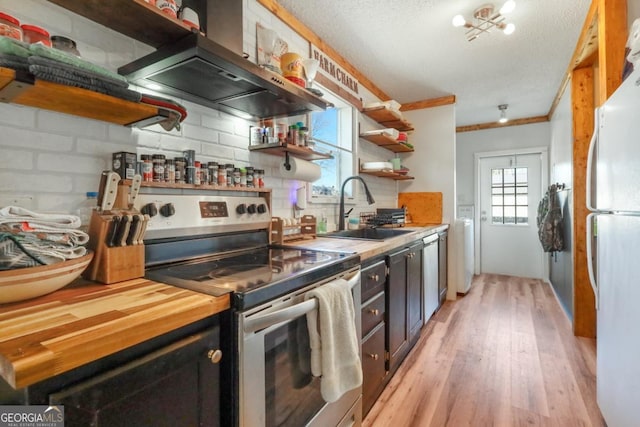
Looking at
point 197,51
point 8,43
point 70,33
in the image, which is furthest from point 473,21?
point 8,43

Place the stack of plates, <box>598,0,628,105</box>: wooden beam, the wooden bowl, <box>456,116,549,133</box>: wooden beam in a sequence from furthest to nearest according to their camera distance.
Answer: <box>456,116,549,133</box>: wooden beam < the stack of plates < <box>598,0,628,105</box>: wooden beam < the wooden bowl

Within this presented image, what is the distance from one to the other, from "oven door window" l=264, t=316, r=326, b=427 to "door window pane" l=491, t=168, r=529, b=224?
15.6ft

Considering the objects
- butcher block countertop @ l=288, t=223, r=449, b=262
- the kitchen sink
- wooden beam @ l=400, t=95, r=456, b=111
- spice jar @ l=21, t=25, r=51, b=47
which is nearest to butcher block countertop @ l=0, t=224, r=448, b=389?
spice jar @ l=21, t=25, r=51, b=47

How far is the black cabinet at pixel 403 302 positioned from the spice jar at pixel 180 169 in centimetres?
122

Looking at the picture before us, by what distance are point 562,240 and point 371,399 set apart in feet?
9.56

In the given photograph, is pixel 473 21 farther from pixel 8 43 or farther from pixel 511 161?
pixel 511 161

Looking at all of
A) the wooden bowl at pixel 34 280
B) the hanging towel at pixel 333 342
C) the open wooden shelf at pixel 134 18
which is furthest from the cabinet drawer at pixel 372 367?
the open wooden shelf at pixel 134 18

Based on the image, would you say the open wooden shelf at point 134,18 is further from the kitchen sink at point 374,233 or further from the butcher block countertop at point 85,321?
the kitchen sink at point 374,233

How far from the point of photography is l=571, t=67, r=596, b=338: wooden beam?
2.66 metres

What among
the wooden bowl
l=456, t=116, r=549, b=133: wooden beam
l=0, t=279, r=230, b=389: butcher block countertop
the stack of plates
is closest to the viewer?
l=0, t=279, r=230, b=389: butcher block countertop

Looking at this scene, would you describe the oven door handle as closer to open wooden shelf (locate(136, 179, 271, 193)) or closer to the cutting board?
open wooden shelf (locate(136, 179, 271, 193))

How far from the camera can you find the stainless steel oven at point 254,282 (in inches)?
35.1

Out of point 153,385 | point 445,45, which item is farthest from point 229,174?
point 445,45

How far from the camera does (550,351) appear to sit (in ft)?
7.84
